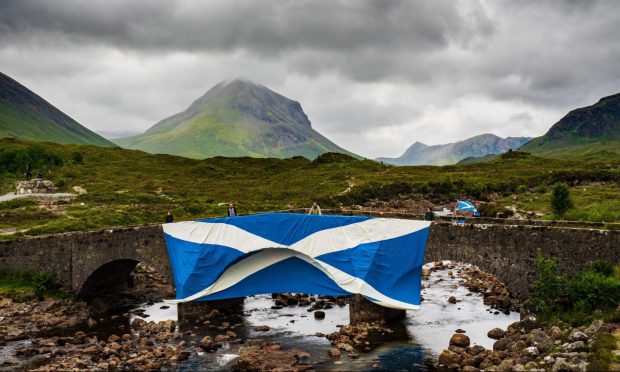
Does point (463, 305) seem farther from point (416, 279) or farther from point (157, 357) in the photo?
point (157, 357)

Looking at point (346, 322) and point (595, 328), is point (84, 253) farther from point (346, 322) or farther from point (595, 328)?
point (595, 328)

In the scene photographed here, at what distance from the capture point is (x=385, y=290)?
33844mm

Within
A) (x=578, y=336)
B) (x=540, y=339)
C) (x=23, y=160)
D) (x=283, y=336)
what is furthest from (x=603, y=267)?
(x=23, y=160)

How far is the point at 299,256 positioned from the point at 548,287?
15.0m

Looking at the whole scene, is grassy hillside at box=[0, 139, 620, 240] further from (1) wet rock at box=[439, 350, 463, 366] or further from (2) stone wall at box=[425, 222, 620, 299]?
(1) wet rock at box=[439, 350, 463, 366]

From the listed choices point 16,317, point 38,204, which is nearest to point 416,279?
point 16,317

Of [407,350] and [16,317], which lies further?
[16,317]

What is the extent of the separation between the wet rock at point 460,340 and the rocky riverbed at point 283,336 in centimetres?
5

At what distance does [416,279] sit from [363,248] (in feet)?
11.9

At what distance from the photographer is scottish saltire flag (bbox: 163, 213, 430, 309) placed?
33844 mm

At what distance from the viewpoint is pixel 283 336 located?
33.8 meters

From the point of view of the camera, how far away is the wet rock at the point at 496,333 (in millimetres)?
30344

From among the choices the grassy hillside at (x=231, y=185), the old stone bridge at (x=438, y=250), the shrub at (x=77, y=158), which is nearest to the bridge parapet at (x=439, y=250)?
the old stone bridge at (x=438, y=250)

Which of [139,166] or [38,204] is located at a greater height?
[139,166]
